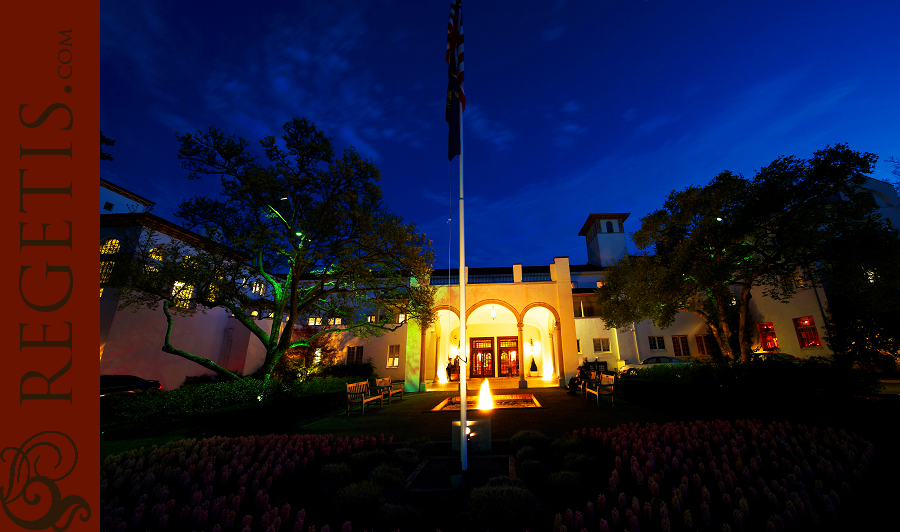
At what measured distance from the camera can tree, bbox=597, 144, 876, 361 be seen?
13258 mm

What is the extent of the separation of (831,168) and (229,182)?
23052 mm

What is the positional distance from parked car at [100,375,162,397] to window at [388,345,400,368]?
38.0ft

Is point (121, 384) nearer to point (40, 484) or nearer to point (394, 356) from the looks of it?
point (394, 356)

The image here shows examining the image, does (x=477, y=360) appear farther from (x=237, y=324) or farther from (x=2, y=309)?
(x=2, y=309)

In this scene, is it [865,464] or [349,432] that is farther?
[349,432]

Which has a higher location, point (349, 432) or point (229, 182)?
point (229, 182)

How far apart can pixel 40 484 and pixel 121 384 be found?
1772cm

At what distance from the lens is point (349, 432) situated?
8320 mm

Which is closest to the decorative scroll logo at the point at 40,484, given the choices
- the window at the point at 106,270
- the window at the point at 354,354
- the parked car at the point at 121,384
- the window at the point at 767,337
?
the parked car at the point at 121,384

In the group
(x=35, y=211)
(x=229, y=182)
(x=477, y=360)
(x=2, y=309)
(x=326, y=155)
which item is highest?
(x=326, y=155)

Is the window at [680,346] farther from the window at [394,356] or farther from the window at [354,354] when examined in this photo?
the window at [354,354]

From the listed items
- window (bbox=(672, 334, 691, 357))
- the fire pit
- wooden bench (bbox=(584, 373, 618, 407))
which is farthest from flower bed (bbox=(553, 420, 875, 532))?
window (bbox=(672, 334, 691, 357))

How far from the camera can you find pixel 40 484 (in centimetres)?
144

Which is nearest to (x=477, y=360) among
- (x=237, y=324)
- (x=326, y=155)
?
(x=237, y=324)
